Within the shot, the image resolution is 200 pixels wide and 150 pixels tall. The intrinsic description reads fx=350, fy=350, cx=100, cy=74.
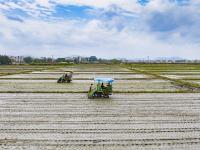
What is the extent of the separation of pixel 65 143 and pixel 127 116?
3.77 m

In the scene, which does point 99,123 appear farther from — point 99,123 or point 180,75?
point 180,75

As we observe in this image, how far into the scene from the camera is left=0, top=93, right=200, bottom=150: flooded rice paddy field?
7.93 m

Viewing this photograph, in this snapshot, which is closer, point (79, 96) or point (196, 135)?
point (196, 135)

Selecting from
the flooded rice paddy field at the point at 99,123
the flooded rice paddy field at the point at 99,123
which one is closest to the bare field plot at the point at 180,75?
the flooded rice paddy field at the point at 99,123

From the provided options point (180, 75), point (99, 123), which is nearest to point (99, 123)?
point (99, 123)

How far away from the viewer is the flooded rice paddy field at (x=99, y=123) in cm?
793

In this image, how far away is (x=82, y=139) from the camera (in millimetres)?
8250

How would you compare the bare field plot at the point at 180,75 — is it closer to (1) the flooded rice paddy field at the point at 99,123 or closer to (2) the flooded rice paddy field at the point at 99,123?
(2) the flooded rice paddy field at the point at 99,123

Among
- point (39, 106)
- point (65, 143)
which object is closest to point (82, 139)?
point (65, 143)

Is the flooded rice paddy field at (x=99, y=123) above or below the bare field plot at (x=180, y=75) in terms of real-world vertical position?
below

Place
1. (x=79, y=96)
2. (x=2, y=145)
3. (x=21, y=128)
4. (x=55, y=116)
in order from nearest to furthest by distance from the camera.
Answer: (x=2, y=145)
(x=21, y=128)
(x=55, y=116)
(x=79, y=96)

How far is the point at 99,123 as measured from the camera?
33.2 ft

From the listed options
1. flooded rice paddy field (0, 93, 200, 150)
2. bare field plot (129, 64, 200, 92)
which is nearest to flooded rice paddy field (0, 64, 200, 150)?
flooded rice paddy field (0, 93, 200, 150)

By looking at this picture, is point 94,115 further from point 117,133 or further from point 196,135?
point 196,135
